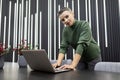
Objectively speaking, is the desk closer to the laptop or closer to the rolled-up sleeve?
the laptop

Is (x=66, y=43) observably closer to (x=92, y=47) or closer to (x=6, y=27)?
(x=92, y=47)

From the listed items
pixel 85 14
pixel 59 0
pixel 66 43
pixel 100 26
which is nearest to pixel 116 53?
pixel 100 26

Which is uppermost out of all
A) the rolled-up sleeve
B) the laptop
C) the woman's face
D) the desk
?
the woman's face

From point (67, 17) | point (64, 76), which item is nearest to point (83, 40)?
point (67, 17)

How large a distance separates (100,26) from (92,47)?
1322 mm

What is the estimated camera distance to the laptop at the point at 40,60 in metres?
1.18

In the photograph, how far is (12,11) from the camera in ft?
15.8

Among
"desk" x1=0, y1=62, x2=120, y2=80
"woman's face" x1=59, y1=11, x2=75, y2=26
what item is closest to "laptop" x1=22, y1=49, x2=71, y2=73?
"desk" x1=0, y1=62, x2=120, y2=80

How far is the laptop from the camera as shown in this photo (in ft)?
3.86

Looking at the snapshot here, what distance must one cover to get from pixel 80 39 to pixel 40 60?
0.54 m

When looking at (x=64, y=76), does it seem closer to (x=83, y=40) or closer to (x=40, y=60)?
(x=40, y=60)

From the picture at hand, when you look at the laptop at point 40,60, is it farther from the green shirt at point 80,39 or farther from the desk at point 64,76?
the green shirt at point 80,39

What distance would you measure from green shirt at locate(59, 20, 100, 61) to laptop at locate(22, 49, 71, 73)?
0.41m

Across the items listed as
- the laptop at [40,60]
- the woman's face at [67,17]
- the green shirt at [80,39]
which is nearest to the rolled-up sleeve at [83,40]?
the green shirt at [80,39]
